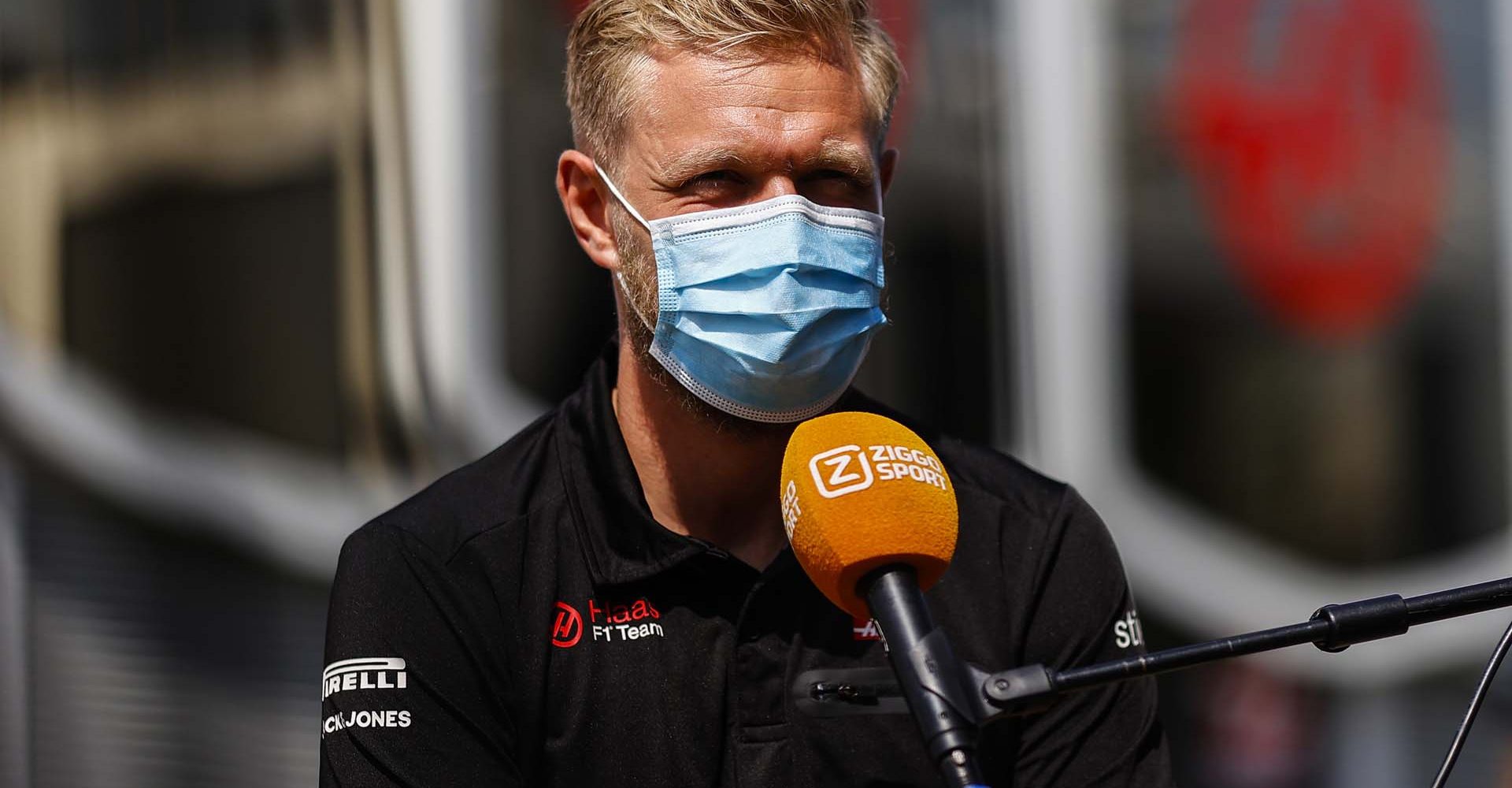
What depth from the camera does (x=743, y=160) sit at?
6.63 ft

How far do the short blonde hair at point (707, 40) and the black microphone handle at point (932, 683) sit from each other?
100 centimetres

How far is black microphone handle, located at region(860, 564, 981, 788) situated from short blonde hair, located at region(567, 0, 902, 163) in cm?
100

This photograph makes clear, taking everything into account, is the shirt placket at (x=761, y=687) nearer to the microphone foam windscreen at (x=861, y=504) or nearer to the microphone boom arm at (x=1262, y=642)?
the microphone foam windscreen at (x=861, y=504)

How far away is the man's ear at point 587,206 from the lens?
223cm

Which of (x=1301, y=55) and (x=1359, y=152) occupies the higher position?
(x=1301, y=55)

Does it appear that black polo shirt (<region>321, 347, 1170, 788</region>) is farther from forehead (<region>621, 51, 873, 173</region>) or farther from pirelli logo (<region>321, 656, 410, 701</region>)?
forehead (<region>621, 51, 873, 173</region>)

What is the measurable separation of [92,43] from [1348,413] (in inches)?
137

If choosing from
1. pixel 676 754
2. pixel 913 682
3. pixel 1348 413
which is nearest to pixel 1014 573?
pixel 676 754

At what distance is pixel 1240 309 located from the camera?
437 cm

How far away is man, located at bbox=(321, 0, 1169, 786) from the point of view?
1904mm

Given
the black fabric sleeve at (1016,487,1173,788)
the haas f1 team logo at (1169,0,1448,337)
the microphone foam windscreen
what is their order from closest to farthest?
the microphone foam windscreen → the black fabric sleeve at (1016,487,1173,788) → the haas f1 team logo at (1169,0,1448,337)

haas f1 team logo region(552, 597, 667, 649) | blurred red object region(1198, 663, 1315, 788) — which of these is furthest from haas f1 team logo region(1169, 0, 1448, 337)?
haas f1 team logo region(552, 597, 667, 649)

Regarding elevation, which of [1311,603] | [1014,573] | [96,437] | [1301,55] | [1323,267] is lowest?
[1311,603]

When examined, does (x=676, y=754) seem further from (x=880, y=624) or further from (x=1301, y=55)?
(x=1301, y=55)
